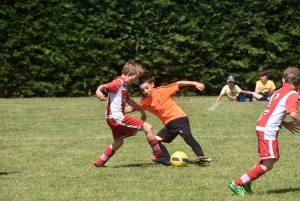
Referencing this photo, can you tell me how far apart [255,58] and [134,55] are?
14.6ft

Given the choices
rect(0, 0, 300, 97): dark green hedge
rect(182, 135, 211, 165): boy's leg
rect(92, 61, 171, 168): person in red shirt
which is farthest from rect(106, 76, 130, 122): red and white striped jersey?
rect(0, 0, 300, 97): dark green hedge

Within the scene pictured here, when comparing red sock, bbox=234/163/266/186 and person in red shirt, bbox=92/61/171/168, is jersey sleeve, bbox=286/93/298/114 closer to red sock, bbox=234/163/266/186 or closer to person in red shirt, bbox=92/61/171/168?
red sock, bbox=234/163/266/186

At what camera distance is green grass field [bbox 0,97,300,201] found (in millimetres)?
6844

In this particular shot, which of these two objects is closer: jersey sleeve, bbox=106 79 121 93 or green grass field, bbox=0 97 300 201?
green grass field, bbox=0 97 300 201

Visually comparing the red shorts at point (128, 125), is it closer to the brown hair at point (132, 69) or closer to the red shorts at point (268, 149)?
the brown hair at point (132, 69)

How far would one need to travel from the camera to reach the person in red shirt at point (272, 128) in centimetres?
657

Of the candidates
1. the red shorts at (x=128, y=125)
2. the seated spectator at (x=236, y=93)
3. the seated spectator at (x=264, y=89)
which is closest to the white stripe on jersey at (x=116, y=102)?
the red shorts at (x=128, y=125)

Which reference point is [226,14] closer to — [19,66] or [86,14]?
[86,14]

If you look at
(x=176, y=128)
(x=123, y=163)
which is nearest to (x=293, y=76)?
(x=176, y=128)

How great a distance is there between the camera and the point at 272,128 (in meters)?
6.64

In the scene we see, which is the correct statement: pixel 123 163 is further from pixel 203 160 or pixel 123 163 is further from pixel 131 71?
pixel 131 71

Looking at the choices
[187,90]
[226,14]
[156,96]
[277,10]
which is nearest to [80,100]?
[187,90]

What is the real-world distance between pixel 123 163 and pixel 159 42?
14641mm

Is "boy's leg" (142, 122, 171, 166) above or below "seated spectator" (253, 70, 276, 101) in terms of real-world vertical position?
above
